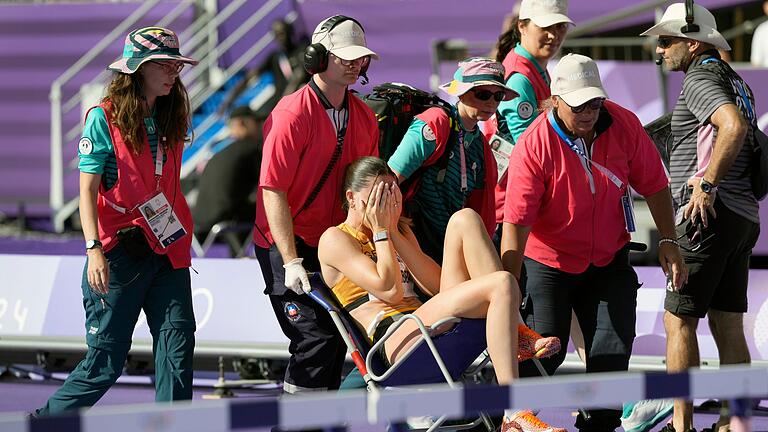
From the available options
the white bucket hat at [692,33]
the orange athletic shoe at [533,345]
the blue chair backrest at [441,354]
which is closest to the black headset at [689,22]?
the white bucket hat at [692,33]

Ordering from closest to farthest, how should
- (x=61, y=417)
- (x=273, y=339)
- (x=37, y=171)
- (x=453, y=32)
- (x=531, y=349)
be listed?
(x=61, y=417)
(x=531, y=349)
(x=273, y=339)
(x=453, y=32)
(x=37, y=171)

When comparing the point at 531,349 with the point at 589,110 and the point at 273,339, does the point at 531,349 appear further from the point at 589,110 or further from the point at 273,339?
the point at 273,339

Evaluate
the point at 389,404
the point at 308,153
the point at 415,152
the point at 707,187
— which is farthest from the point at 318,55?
the point at 389,404

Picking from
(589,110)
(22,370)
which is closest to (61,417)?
(589,110)

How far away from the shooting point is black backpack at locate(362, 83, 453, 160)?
595 cm

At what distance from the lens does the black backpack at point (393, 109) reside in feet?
19.5

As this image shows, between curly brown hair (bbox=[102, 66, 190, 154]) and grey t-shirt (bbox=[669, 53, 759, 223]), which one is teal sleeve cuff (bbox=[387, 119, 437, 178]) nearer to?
curly brown hair (bbox=[102, 66, 190, 154])

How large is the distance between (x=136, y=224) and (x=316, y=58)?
3.34ft

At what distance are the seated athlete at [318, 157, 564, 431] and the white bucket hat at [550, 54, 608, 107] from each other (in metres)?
0.61

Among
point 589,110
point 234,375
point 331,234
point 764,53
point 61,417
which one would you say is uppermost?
point 764,53

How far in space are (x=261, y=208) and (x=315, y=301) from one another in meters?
0.50

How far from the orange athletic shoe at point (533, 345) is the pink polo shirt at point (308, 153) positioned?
0.99 meters

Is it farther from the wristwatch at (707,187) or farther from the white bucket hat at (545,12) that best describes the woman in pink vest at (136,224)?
the wristwatch at (707,187)

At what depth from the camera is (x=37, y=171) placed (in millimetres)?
14977
